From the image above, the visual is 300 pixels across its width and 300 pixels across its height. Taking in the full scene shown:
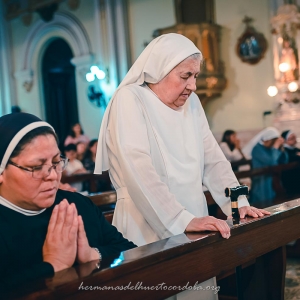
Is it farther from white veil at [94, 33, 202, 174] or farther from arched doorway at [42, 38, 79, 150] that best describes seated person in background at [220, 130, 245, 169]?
white veil at [94, 33, 202, 174]

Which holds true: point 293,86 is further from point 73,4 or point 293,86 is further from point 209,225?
point 209,225

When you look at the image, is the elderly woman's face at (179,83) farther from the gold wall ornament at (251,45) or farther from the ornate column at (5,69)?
the ornate column at (5,69)

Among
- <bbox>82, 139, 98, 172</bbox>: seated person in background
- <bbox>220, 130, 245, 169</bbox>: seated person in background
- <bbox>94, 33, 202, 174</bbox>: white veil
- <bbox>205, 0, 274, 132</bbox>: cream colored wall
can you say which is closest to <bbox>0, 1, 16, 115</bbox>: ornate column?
<bbox>205, 0, 274, 132</bbox>: cream colored wall

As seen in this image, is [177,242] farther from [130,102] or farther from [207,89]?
[207,89]

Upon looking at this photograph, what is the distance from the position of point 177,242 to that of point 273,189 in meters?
5.66

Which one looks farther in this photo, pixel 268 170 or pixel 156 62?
pixel 268 170

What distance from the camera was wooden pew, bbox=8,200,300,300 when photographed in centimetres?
153

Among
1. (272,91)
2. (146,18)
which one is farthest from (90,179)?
(146,18)

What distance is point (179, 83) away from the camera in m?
2.76

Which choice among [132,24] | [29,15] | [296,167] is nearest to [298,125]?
[296,167]

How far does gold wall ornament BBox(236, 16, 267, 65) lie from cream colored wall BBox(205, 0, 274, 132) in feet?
0.32

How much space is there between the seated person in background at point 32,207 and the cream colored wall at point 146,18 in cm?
1082

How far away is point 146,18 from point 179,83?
10.3 m

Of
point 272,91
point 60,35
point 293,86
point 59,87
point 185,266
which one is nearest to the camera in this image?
point 185,266
